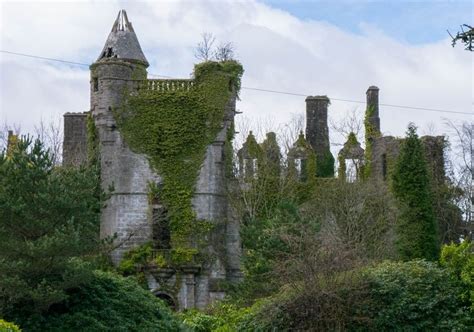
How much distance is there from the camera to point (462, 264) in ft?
92.9

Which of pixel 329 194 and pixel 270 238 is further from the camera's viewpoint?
pixel 329 194

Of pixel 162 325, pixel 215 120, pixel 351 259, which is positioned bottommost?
pixel 162 325

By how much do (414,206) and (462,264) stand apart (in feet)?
25.6

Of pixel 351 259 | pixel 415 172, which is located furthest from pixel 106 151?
pixel 351 259

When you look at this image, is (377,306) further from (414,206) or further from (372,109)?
(372,109)

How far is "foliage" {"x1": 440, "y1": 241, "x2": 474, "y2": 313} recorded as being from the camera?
2759 centimetres

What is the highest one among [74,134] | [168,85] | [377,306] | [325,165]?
[168,85]

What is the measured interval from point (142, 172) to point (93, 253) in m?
15.4

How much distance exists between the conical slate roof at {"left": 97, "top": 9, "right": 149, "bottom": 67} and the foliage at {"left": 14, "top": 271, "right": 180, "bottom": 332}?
1723 centimetres

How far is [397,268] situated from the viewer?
29188 mm

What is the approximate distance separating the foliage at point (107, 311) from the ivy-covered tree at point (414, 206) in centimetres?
1008

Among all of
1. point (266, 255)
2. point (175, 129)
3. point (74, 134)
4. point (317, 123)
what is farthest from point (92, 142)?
point (266, 255)

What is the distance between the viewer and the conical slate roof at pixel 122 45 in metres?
44.5

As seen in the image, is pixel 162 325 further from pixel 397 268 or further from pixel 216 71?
pixel 216 71
